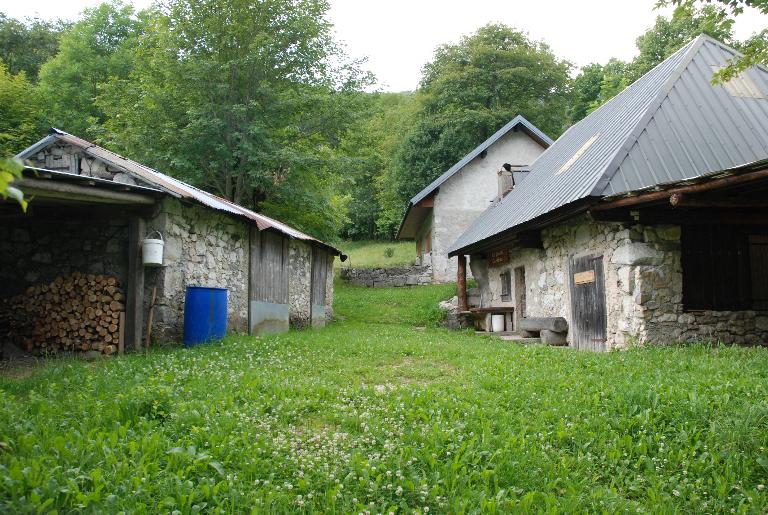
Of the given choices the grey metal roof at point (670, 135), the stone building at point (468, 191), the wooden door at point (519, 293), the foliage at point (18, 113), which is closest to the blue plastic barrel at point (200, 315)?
the grey metal roof at point (670, 135)

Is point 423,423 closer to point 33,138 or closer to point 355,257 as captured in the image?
point 33,138

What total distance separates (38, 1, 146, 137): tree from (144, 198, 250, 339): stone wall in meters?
15.7

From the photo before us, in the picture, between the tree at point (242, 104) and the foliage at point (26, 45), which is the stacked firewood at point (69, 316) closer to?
the tree at point (242, 104)

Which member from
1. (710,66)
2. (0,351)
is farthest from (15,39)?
(710,66)

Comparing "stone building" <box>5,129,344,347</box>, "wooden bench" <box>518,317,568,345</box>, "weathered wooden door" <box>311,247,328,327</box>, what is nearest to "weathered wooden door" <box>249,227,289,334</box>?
"stone building" <box>5,129,344,347</box>

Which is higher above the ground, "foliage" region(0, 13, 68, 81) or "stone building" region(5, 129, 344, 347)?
"foliage" region(0, 13, 68, 81)

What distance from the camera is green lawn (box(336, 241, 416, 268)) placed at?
30.4 metres

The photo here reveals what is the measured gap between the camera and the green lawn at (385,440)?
355 cm

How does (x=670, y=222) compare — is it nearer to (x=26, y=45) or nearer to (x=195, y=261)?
(x=195, y=261)

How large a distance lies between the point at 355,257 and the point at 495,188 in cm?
1189

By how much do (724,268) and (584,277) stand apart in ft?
7.68

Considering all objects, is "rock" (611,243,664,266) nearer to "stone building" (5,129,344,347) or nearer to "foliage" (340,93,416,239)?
"stone building" (5,129,344,347)

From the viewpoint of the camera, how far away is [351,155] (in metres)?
23.4

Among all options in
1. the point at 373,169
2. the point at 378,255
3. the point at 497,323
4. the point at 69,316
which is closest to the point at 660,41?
the point at 378,255
